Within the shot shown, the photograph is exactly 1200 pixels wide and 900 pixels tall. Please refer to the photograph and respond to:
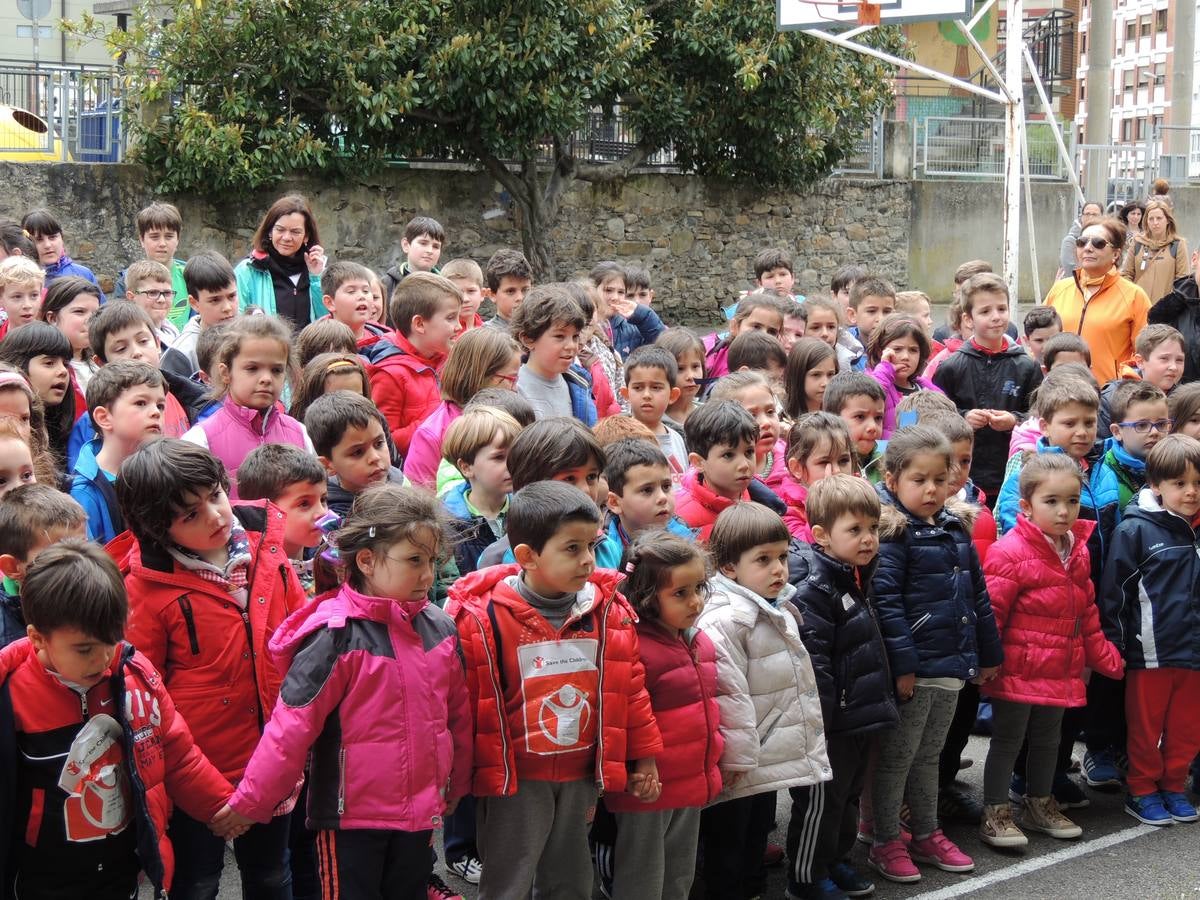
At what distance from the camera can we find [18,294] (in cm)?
640

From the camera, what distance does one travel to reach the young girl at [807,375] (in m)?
6.51

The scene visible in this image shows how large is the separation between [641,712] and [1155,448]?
8.87 feet

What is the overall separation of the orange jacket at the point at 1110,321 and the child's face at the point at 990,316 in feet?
4.92

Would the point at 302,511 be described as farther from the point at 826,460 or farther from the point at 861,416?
the point at 861,416

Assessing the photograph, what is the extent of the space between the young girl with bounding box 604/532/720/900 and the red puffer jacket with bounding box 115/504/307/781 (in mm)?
1050

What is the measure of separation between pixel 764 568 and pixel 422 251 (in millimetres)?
4699

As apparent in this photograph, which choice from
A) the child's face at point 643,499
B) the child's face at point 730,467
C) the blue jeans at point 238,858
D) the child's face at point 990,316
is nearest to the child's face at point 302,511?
the blue jeans at point 238,858

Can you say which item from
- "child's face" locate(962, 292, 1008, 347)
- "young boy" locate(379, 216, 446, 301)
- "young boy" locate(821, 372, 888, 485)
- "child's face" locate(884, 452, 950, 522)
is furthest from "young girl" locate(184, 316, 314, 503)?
"child's face" locate(962, 292, 1008, 347)

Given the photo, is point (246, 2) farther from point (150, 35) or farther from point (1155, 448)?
point (1155, 448)

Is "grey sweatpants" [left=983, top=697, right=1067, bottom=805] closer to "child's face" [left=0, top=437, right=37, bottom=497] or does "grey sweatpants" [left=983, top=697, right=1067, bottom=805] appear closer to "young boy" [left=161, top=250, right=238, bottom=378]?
"child's face" [left=0, top=437, right=37, bottom=497]

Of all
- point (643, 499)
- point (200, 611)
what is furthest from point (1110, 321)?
point (200, 611)

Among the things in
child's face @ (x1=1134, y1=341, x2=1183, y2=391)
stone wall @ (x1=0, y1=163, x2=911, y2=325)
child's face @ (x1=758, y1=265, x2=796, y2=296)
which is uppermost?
stone wall @ (x1=0, y1=163, x2=911, y2=325)

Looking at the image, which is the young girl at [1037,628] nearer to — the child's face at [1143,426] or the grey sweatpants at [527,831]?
the child's face at [1143,426]

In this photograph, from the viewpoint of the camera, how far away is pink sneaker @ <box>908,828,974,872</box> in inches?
193
